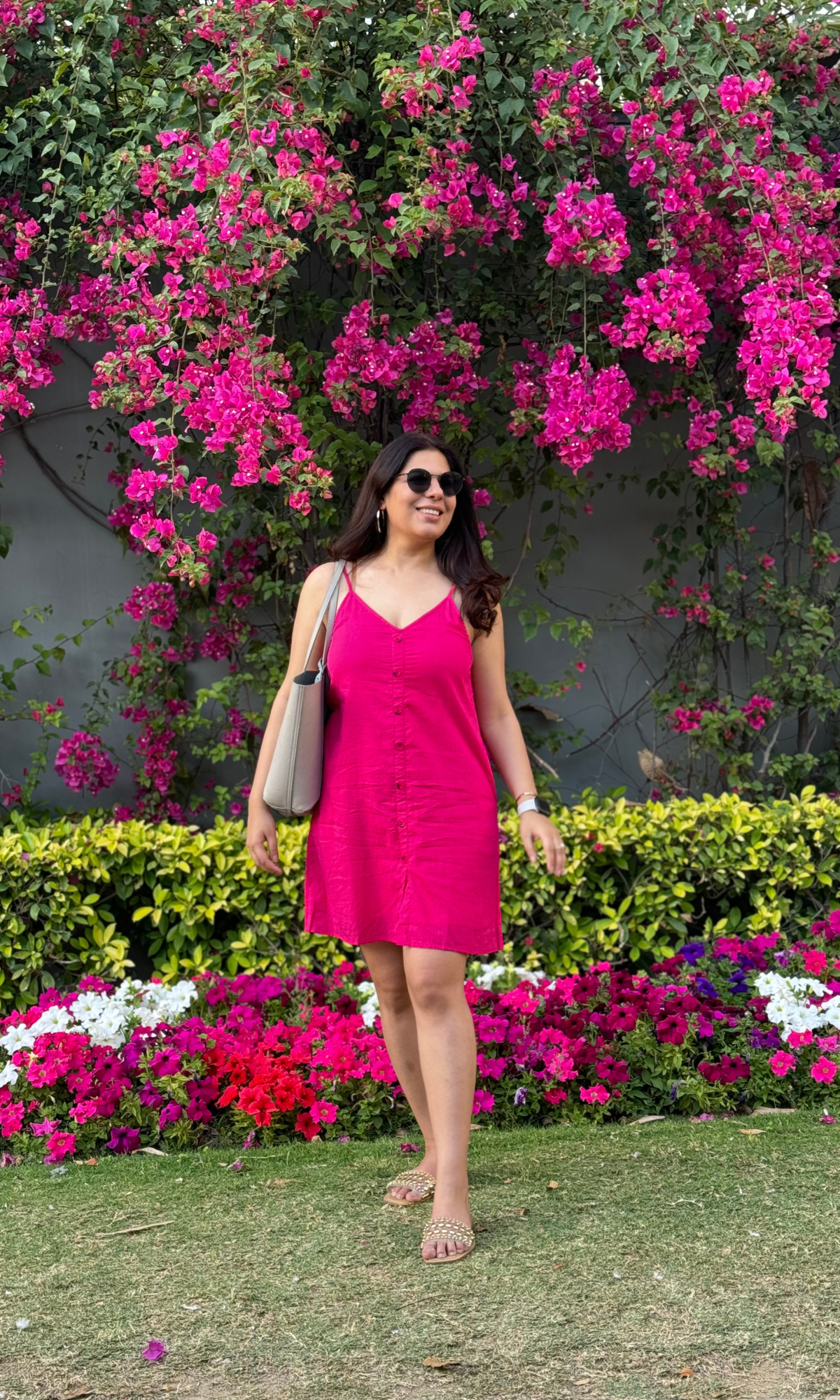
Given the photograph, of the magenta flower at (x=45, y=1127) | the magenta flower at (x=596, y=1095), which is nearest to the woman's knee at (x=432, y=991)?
the magenta flower at (x=596, y=1095)

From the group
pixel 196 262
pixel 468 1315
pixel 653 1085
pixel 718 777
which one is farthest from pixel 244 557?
pixel 468 1315

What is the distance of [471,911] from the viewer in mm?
2682

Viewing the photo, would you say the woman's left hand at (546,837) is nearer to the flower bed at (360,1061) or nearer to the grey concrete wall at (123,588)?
the flower bed at (360,1061)

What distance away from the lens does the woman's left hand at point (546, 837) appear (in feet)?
8.75

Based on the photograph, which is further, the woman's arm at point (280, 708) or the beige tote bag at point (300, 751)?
the woman's arm at point (280, 708)

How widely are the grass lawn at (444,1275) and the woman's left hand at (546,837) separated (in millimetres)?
777

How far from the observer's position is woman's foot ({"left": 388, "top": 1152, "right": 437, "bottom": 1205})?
2.90m

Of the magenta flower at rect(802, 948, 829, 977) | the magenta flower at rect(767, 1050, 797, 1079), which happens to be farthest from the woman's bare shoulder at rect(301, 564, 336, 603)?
the magenta flower at rect(802, 948, 829, 977)

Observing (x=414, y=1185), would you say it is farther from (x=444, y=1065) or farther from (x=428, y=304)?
(x=428, y=304)

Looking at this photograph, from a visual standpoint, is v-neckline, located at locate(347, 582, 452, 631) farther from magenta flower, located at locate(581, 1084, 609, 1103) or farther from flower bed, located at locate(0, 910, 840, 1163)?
magenta flower, located at locate(581, 1084, 609, 1103)

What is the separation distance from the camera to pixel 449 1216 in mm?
2621

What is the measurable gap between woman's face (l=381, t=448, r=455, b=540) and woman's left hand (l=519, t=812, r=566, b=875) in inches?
25.5

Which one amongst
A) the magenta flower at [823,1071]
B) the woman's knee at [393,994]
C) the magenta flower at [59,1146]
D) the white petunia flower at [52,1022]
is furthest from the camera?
the white petunia flower at [52,1022]

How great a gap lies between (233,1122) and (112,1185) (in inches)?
16.3
